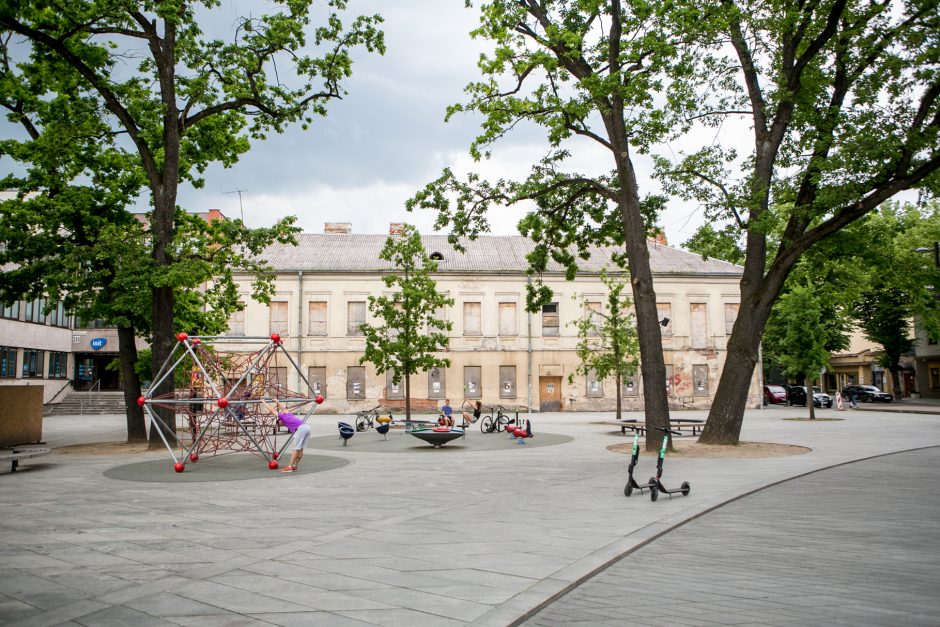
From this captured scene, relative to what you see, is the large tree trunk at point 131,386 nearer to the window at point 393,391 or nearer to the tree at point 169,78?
the tree at point 169,78

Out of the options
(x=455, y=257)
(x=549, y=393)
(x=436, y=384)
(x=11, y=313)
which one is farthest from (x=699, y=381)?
(x=11, y=313)

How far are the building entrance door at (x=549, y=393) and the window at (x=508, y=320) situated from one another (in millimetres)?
3454

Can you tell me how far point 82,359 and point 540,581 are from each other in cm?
5023

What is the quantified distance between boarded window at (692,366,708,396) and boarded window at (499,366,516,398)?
37.8ft

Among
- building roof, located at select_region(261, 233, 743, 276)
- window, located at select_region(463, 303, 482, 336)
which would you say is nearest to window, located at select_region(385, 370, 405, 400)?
window, located at select_region(463, 303, 482, 336)

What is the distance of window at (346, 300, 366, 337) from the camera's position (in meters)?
41.4

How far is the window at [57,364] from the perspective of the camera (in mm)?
43750

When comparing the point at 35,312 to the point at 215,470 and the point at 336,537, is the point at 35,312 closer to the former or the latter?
the point at 215,470

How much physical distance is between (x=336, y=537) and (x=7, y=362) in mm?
38648

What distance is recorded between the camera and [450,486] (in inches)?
468

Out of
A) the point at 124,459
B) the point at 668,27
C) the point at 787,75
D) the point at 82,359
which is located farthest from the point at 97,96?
the point at 82,359

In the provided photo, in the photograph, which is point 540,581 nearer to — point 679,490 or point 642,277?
point 679,490

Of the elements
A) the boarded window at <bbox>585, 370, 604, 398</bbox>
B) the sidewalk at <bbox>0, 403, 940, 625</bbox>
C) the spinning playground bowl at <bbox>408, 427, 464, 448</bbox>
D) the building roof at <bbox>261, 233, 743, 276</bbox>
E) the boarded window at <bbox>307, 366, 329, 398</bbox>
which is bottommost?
the sidewalk at <bbox>0, 403, 940, 625</bbox>

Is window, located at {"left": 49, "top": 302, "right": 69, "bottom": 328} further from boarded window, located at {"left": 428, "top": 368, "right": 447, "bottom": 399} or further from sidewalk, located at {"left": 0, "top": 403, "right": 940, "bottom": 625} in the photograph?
sidewalk, located at {"left": 0, "top": 403, "right": 940, "bottom": 625}
